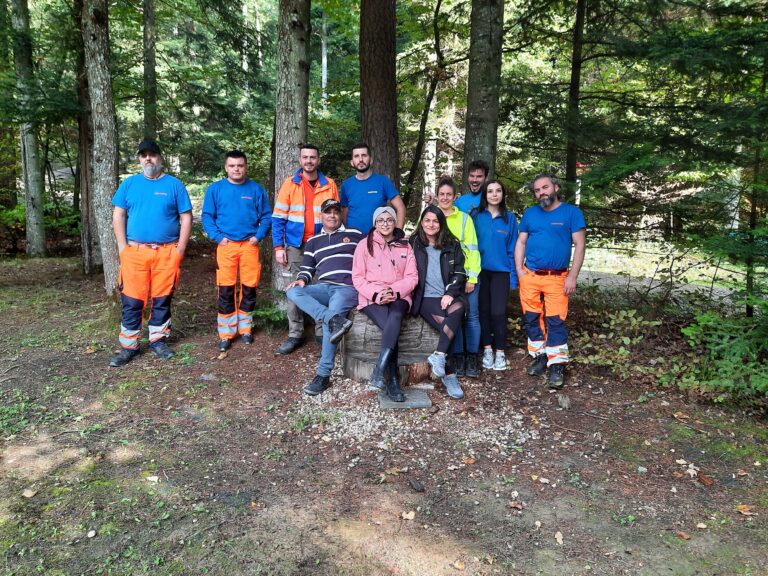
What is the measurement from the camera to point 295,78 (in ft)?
19.7

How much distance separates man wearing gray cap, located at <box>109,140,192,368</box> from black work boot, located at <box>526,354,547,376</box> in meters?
3.88

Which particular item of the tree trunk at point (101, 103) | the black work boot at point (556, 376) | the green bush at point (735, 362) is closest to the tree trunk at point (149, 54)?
the tree trunk at point (101, 103)

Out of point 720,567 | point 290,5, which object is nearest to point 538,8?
point 290,5

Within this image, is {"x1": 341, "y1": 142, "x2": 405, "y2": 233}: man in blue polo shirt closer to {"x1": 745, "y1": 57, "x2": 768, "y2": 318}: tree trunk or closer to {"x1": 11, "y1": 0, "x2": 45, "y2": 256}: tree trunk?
{"x1": 745, "y1": 57, "x2": 768, "y2": 318}: tree trunk

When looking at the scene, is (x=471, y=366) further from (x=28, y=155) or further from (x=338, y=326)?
(x=28, y=155)

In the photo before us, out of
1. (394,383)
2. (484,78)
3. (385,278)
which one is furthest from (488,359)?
(484,78)

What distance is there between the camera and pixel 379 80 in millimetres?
6645

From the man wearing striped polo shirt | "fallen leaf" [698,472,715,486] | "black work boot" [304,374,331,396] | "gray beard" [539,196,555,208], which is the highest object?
"gray beard" [539,196,555,208]

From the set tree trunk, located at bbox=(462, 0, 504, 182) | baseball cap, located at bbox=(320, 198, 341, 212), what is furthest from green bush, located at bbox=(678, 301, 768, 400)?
baseball cap, located at bbox=(320, 198, 341, 212)

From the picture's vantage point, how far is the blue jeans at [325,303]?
4.89m

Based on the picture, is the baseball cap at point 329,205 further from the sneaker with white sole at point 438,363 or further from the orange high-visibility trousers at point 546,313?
the orange high-visibility trousers at point 546,313

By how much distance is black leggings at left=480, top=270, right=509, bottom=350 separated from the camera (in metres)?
5.36

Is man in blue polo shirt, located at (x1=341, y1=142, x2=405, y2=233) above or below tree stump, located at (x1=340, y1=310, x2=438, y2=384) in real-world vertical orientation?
above

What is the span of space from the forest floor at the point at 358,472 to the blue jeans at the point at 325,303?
0.31 m
